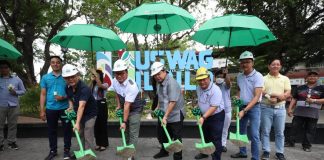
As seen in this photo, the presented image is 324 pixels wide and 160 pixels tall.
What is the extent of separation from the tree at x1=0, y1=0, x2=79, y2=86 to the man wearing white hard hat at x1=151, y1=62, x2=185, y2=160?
9412 mm

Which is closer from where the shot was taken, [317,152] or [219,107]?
[219,107]

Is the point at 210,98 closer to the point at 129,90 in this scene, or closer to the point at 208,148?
the point at 208,148

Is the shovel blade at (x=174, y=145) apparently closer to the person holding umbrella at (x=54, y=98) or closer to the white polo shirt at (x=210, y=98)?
the white polo shirt at (x=210, y=98)

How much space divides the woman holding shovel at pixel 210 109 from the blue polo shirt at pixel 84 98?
5.57 feet

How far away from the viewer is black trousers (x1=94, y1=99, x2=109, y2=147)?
236 inches

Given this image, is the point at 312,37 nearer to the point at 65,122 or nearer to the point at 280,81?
the point at 280,81

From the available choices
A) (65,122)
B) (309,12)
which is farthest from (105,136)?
(309,12)

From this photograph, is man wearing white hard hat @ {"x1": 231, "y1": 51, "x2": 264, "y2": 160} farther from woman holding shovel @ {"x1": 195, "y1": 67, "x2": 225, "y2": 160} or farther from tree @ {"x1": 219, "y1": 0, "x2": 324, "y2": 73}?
tree @ {"x1": 219, "y1": 0, "x2": 324, "y2": 73}

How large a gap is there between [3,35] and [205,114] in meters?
15.3

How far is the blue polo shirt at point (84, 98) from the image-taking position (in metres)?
4.73

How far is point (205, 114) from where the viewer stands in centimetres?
455

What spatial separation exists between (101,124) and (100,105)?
0.39m

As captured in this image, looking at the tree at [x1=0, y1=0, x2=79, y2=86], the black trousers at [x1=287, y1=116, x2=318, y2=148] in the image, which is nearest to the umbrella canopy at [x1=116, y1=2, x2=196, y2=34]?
the black trousers at [x1=287, y1=116, x2=318, y2=148]

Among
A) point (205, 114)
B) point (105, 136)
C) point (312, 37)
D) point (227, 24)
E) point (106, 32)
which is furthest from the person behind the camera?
point (312, 37)
